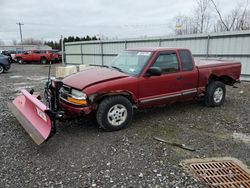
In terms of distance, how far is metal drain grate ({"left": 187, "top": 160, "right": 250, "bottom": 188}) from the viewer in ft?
10.4

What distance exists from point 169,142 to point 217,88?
9.96 feet

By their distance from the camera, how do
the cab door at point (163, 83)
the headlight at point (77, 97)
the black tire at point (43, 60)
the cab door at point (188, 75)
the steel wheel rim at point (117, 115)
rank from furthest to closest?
the black tire at point (43, 60)
the cab door at point (188, 75)
the cab door at point (163, 83)
the steel wheel rim at point (117, 115)
the headlight at point (77, 97)

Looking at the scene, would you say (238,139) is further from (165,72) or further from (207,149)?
(165,72)

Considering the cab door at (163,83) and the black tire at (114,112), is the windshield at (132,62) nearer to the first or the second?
the cab door at (163,83)

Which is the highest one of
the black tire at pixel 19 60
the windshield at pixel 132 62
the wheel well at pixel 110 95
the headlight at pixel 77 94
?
the windshield at pixel 132 62

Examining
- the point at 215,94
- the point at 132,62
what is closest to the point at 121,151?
the point at 132,62

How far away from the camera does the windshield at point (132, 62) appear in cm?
521

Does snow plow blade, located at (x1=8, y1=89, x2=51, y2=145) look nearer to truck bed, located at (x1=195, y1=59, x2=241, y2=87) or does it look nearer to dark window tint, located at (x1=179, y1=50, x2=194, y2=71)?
dark window tint, located at (x1=179, y1=50, x2=194, y2=71)

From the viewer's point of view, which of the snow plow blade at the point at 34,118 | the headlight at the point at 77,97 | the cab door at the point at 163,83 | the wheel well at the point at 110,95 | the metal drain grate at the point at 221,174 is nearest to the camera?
the metal drain grate at the point at 221,174

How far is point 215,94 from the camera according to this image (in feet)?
21.6

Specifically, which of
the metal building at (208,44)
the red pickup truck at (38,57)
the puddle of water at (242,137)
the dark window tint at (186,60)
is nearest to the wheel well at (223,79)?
the dark window tint at (186,60)

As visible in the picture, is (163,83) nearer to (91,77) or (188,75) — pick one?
(188,75)

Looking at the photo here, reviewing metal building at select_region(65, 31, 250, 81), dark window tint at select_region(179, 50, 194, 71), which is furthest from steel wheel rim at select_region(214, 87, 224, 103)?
metal building at select_region(65, 31, 250, 81)

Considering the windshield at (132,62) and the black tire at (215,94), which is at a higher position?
the windshield at (132,62)
